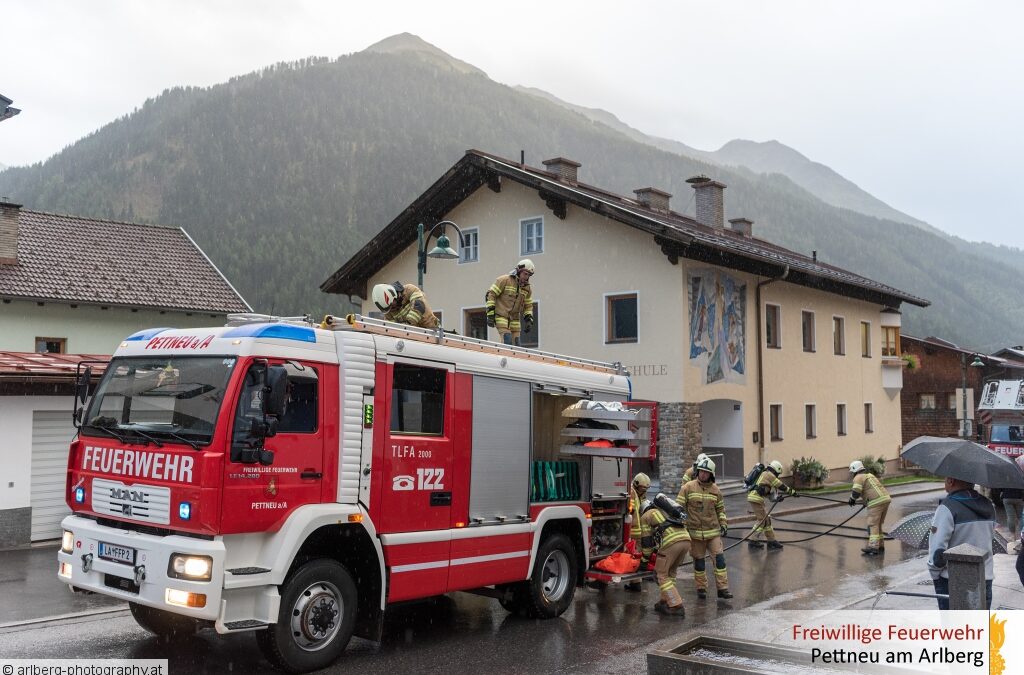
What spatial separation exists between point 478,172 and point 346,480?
19102mm

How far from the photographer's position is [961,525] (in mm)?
7059

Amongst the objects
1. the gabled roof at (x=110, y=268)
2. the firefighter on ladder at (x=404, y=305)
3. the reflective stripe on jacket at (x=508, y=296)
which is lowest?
the firefighter on ladder at (x=404, y=305)

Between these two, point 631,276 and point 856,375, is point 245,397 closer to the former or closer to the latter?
point 631,276

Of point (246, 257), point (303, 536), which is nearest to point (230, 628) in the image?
point (303, 536)

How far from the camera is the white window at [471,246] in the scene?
26312mm

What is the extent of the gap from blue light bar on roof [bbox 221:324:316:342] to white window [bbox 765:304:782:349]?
20.6 m

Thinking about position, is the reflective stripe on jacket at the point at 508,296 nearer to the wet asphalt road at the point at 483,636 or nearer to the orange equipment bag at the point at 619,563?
the orange equipment bag at the point at 619,563

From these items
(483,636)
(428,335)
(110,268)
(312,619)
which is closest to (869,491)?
(483,636)

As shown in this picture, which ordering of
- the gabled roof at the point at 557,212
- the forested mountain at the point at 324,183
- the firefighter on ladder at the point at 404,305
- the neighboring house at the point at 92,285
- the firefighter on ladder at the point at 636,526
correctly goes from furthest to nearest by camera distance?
the forested mountain at the point at 324,183
the neighboring house at the point at 92,285
the gabled roof at the point at 557,212
the firefighter on ladder at the point at 636,526
the firefighter on ladder at the point at 404,305

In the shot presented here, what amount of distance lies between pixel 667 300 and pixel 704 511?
479 inches

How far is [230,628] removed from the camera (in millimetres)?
6656

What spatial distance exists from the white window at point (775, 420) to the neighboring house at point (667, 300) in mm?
41

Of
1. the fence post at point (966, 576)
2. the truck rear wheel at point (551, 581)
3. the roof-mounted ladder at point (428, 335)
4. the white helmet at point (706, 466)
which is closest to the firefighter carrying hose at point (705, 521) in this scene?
the white helmet at point (706, 466)

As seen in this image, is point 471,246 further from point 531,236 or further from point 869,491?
point 869,491
